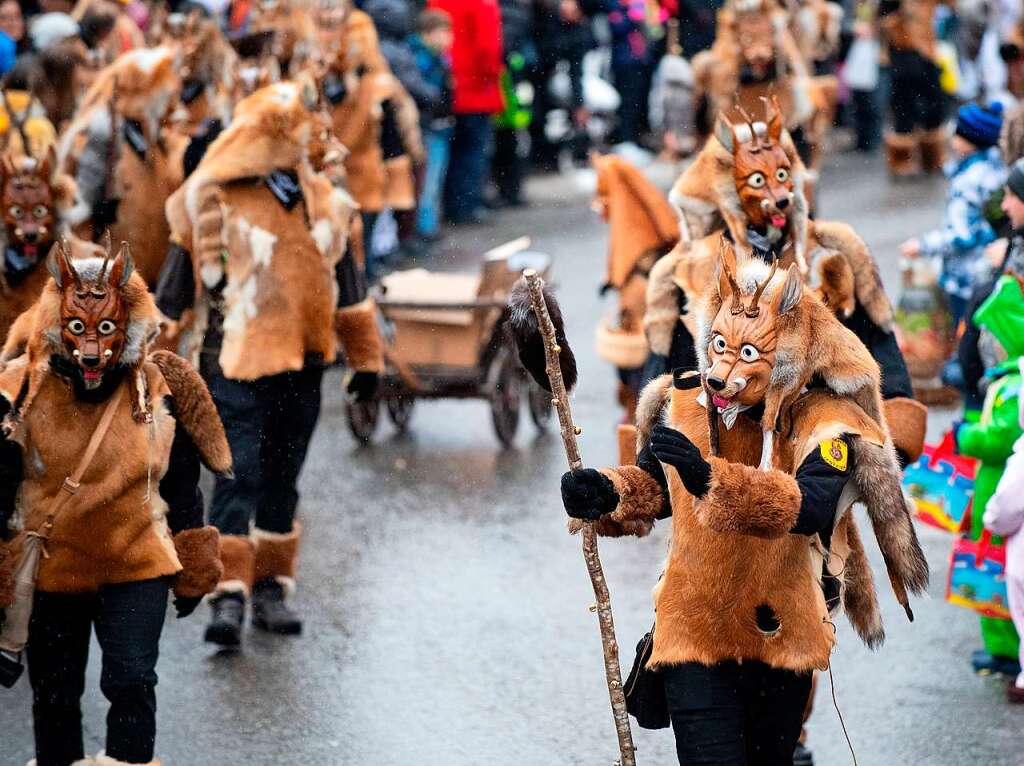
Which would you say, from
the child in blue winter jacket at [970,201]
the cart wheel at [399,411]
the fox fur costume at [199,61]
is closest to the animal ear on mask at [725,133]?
the child in blue winter jacket at [970,201]

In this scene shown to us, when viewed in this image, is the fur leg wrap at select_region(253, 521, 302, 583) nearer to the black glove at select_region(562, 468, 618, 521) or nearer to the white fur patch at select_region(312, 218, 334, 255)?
the white fur patch at select_region(312, 218, 334, 255)

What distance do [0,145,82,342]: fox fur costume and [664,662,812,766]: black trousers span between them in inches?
160

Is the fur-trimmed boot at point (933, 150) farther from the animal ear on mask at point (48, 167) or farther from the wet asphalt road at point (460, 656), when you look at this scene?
the animal ear on mask at point (48, 167)

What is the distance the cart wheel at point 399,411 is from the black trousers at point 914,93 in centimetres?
941

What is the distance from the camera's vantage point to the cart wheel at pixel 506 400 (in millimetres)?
11016

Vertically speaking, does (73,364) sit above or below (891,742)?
above

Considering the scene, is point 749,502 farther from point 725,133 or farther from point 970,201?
point 970,201

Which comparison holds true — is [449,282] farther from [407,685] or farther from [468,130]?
[468,130]

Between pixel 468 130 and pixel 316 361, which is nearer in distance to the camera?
pixel 316 361

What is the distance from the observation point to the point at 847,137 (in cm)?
2289

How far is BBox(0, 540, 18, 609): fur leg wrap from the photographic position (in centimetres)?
580

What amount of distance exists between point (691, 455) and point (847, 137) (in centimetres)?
1863

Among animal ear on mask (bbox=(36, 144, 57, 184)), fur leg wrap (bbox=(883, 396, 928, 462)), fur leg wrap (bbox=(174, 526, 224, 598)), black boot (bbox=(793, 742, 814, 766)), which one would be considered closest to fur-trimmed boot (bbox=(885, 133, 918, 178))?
animal ear on mask (bbox=(36, 144, 57, 184))

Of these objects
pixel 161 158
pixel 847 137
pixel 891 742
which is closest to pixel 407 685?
pixel 891 742
